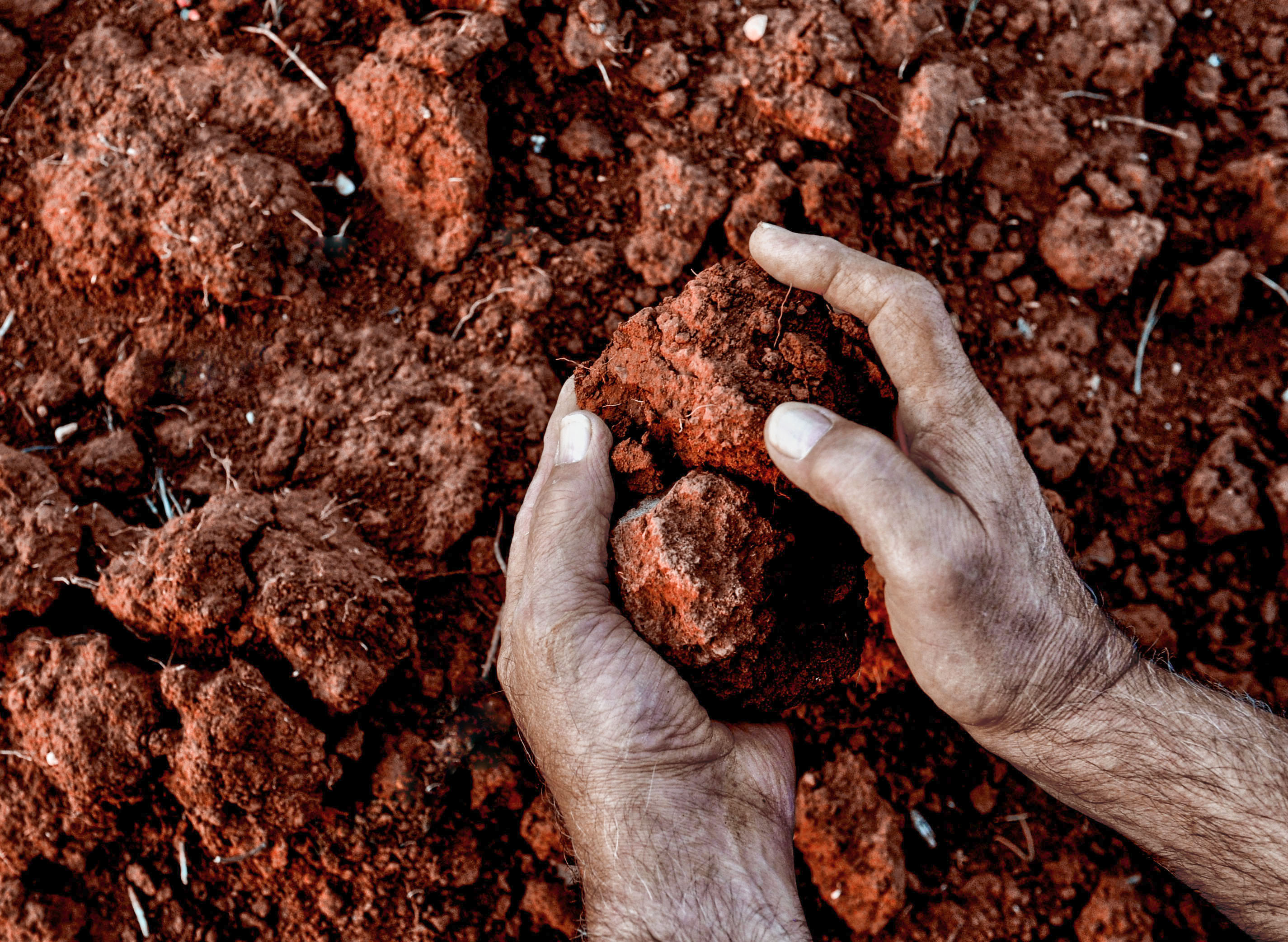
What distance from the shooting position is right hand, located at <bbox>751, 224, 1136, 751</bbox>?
169 centimetres

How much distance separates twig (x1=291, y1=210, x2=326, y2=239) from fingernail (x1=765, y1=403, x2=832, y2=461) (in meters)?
1.49

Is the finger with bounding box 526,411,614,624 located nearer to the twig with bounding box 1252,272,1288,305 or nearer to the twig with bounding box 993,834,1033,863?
the twig with bounding box 993,834,1033,863

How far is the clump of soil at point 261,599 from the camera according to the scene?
205cm

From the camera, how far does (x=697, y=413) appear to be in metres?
1.79

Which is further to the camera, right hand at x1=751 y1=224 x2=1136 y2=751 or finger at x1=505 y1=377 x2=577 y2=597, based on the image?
finger at x1=505 y1=377 x2=577 y2=597

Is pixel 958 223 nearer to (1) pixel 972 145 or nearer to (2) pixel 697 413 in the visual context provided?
(1) pixel 972 145

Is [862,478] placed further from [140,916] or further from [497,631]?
[140,916]

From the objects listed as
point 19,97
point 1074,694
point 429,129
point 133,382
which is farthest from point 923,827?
point 19,97

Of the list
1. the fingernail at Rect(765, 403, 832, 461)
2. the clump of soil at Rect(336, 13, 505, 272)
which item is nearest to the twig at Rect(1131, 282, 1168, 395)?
the fingernail at Rect(765, 403, 832, 461)

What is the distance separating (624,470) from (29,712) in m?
1.54

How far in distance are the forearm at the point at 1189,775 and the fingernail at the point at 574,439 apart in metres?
1.25

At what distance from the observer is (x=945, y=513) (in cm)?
173

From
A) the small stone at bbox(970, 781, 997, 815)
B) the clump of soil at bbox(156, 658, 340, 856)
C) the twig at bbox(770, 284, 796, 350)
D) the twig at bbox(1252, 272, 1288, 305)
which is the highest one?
the twig at bbox(770, 284, 796, 350)

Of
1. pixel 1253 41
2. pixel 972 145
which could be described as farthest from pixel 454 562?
pixel 1253 41
